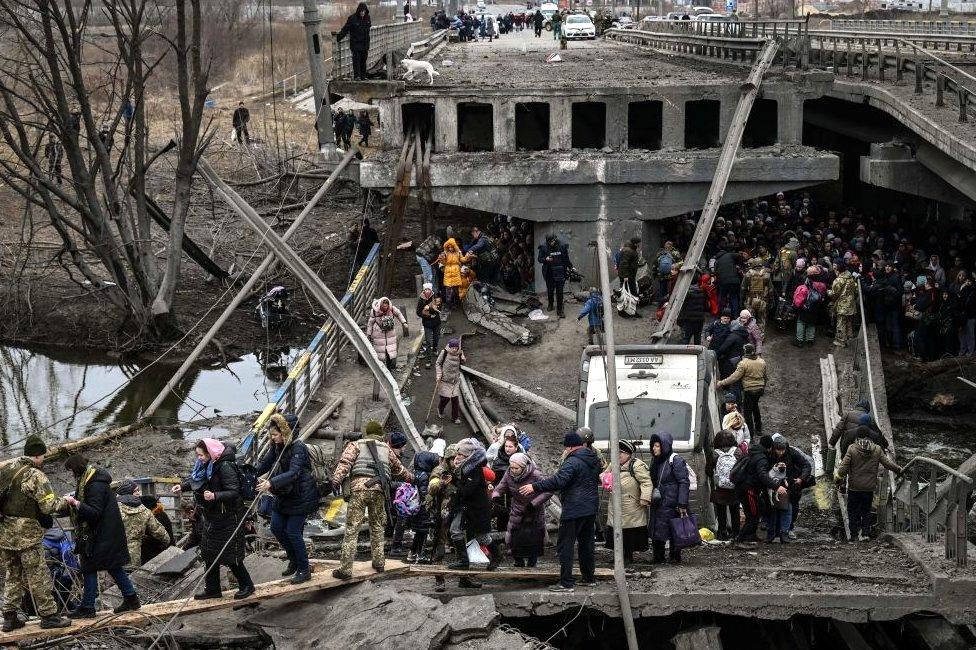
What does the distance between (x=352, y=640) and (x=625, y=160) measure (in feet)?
61.9

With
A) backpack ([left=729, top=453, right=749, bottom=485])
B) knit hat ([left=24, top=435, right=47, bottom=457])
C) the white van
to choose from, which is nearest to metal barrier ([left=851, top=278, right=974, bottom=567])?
backpack ([left=729, top=453, right=749, bottom=485])

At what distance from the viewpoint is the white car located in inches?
3029

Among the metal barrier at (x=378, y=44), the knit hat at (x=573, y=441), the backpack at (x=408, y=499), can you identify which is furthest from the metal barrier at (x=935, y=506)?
the metal barrier at (x=378, y=44)

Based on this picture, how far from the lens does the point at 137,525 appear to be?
1380 cm

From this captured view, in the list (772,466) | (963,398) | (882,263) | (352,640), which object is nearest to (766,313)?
(882,263)

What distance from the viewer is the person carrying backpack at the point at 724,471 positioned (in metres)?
14.6

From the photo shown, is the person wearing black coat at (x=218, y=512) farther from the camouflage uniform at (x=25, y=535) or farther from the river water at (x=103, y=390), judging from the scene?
the river water at (x=103, y=390)

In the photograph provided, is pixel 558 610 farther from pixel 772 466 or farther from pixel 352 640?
pixel 772 466

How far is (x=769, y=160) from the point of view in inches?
1099

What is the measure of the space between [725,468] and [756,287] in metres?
9.11

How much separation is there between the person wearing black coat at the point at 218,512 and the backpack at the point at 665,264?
14.6 metres

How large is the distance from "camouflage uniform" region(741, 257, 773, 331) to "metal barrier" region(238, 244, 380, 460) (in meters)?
7.07

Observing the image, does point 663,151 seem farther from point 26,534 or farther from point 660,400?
point 26,534

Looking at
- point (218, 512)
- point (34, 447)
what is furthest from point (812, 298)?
point (34, 447)
